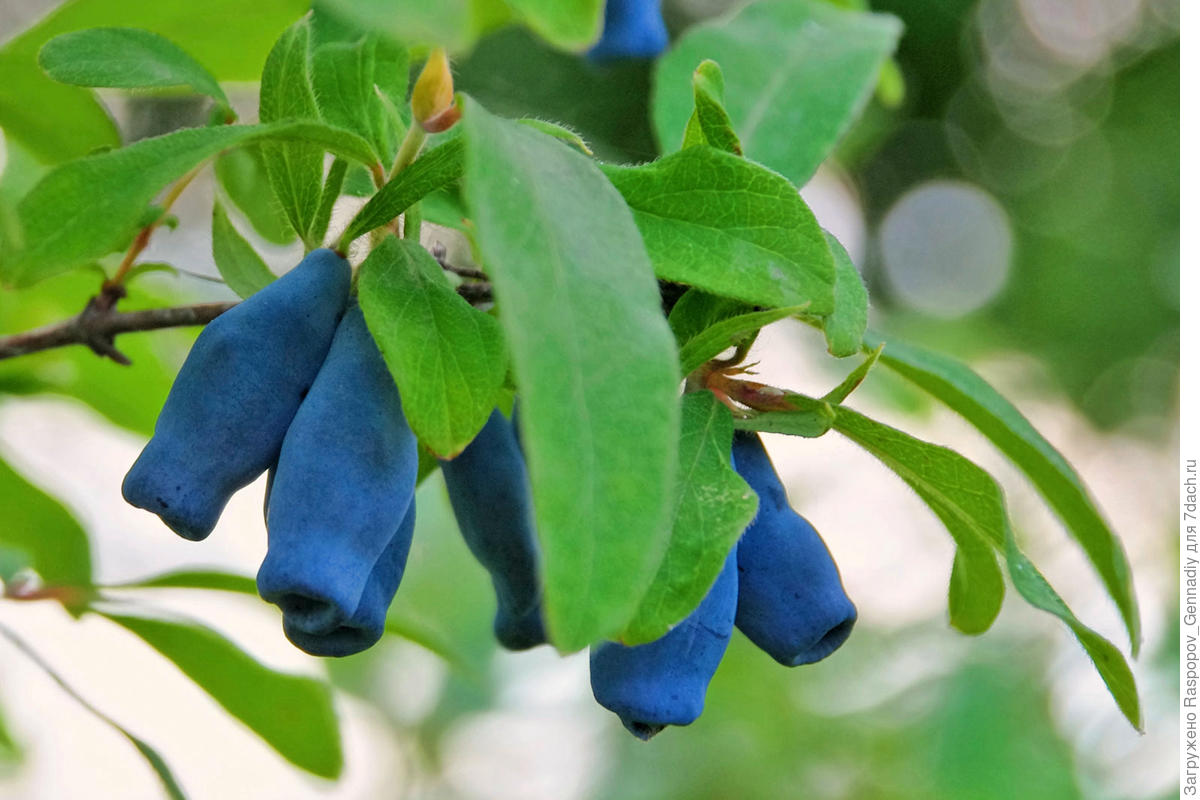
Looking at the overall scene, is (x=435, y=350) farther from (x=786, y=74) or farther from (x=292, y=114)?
(x=786, y=74)

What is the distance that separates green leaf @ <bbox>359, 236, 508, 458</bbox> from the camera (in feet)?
1.06

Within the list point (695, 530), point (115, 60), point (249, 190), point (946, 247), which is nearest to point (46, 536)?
point (249, 190)

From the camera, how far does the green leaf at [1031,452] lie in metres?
0.42

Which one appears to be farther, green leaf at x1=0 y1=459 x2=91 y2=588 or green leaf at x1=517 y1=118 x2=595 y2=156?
green leaf at x1=0 y1=459 x2=91 y2=588

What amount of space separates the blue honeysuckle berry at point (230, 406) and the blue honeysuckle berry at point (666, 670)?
12 centimetres

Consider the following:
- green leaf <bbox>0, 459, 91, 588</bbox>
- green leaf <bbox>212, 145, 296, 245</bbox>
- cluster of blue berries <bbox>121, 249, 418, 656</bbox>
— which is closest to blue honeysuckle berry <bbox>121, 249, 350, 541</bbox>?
cluster of blue berries <bbox>121, 249, 418, 656</bbox>

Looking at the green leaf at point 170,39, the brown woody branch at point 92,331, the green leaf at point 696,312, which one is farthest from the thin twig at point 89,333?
the green leaf at point 696,312

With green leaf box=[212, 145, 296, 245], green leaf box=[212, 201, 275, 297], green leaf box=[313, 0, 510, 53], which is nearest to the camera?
green leaf box=[313, 0, 510, 53]

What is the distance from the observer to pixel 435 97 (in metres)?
0.35

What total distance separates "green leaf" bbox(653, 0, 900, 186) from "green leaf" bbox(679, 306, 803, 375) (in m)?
0.19

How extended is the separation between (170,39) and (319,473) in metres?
0.34

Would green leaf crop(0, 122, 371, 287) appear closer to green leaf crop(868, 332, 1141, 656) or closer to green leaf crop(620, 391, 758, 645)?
green leaf crop(620, 391, 758, 645)

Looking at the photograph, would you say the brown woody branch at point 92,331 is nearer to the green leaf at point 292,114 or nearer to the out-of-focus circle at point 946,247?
the green leaf at point 292,114
